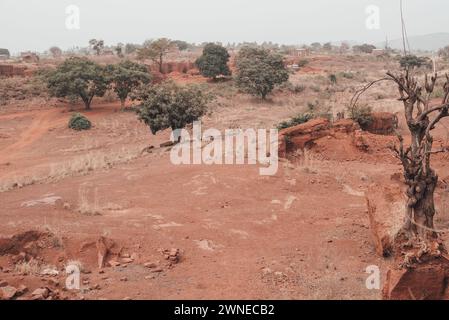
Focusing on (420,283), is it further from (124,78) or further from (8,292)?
(124,78)

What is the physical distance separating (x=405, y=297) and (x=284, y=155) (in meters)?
8.55

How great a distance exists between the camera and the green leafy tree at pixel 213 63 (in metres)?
37.7

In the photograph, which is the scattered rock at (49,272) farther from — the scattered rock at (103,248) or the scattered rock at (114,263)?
the scattered rock at (114,263)

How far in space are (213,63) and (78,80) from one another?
14.0m

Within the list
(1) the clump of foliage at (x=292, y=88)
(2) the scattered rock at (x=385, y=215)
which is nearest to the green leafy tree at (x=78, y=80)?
(1) the clump of foliage at (x=292, y=88)

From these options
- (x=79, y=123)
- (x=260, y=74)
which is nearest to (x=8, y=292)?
(x=79, y=123)

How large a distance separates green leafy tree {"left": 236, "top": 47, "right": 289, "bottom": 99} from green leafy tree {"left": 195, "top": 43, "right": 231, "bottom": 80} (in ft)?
25.7

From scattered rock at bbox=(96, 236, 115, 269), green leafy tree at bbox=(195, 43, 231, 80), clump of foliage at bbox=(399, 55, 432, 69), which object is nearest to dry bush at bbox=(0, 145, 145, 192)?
scattered rock at bbox=(96, 236, 115, 269)

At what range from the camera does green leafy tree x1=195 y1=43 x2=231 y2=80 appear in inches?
1484

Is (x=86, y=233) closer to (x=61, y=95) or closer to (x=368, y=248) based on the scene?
(x=368, y=248)

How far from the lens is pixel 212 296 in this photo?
213 inches

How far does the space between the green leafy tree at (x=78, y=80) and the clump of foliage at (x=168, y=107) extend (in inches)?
443

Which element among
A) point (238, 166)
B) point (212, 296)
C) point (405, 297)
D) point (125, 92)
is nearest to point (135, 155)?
point (238, 166)

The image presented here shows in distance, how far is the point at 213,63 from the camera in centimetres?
3766
